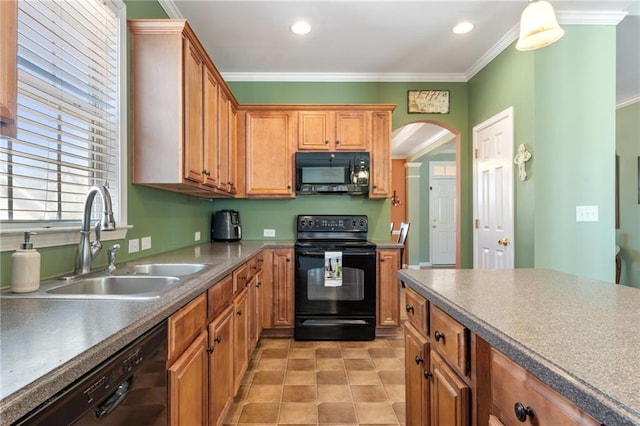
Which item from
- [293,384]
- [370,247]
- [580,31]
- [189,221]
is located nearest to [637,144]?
[580,31]

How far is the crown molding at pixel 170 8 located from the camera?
2.30 metres

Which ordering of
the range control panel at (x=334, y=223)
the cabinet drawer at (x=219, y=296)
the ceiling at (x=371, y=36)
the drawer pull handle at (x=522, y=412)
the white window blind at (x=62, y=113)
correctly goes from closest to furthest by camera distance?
the drawer pull handle at (x=522, y=412)
the white window blind at (x=62, y=113)
the cabinet drawer at (x=219, y=296)
the ceiling at (x=371, y=36)
the range control panel at (x=334, y=223)

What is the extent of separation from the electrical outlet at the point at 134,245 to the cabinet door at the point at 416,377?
166cm

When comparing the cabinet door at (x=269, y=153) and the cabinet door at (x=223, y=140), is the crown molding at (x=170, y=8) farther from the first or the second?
the cabinet door at (x=269, y=153)

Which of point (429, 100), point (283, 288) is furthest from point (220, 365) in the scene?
point (429, 100)

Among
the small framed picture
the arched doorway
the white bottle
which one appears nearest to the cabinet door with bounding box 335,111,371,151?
the small framed picture

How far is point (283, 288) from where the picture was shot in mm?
3021

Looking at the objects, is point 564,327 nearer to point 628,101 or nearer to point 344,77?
point 344,77

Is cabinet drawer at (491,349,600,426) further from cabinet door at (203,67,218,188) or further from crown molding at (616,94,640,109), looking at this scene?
crown molding at (616,94,640,109)

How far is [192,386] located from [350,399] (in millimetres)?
1202

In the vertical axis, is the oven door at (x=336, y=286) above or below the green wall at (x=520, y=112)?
below

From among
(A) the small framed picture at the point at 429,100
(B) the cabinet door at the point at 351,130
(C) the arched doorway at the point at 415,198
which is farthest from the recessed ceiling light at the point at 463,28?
(C) the arched doorway at the point at 415,198

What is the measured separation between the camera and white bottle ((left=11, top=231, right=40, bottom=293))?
3.57 ft

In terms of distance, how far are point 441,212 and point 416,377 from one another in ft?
21.2
